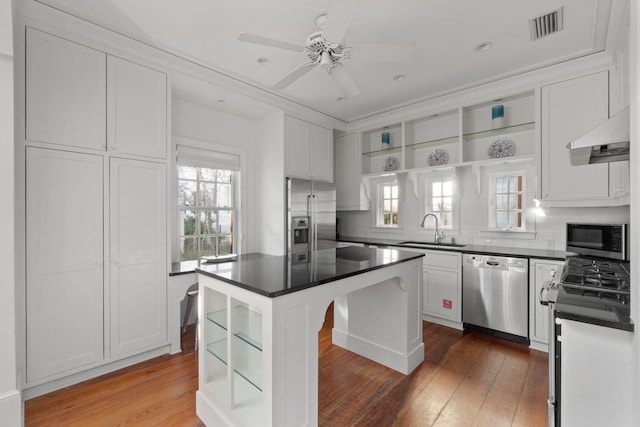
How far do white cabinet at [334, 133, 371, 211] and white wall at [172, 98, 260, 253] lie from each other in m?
1.45

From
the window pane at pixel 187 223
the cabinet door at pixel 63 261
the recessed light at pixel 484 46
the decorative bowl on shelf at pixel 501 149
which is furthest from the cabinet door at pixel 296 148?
the decorative bowl on shelf at pixel 501 149

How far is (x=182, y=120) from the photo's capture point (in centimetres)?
355

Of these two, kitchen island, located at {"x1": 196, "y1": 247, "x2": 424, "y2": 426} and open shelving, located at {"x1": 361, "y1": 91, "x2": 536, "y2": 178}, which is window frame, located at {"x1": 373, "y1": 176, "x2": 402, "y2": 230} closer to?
open shelving, located at {"x1": 361, "y1": 91, "x2": 536, "y2": 178}

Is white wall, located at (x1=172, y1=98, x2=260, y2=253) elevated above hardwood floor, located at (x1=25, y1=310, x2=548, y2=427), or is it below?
above

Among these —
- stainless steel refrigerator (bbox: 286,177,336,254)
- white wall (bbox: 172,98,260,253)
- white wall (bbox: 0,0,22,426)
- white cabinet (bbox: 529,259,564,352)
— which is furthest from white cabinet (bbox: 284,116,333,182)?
white cabinet (bbox: 529,259,564,352)

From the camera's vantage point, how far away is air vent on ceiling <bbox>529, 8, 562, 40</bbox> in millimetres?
2311

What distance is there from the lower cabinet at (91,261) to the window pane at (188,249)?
77cm

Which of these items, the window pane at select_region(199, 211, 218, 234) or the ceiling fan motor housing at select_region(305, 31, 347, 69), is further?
the window pane at select_region(199, 211, 218, 234)

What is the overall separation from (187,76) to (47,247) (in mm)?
1872

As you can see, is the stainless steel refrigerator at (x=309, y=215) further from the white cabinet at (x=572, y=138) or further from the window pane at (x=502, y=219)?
the white cabinet at (x=572, y=138)

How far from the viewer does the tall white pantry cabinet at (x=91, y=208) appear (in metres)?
2.16

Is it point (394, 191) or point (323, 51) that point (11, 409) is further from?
point (394, 191)

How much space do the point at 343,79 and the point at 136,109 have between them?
1.79 metres

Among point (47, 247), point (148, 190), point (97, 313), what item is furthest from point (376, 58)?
point (97, 313)
